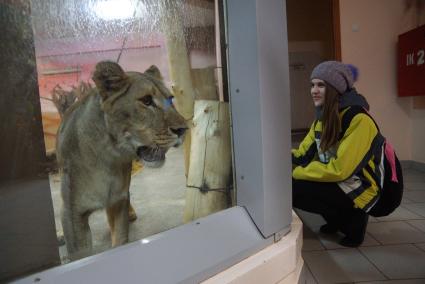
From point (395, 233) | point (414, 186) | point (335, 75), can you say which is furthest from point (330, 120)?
point (414, 186)

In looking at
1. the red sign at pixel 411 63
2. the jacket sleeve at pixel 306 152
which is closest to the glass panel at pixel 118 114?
the jacket sleeve at pixel 306 152

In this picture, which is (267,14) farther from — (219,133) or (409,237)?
(409,237)

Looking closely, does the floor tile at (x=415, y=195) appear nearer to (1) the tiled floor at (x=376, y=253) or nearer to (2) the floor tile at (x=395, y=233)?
(1) the tiled floor at (x=376, y=253)

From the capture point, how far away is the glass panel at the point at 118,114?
24.1 inches

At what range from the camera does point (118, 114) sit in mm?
666

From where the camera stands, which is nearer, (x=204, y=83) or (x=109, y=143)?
(x=109, y=143)

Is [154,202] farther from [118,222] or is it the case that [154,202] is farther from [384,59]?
[384,59]

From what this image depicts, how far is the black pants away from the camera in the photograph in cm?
153

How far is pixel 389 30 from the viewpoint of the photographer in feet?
9.72

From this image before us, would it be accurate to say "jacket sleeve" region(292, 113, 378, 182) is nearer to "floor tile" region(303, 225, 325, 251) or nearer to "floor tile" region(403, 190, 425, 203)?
"floor tile" region(303, 225, 325, 251)

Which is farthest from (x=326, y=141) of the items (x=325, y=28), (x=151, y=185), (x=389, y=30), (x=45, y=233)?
(x=325, y=28)

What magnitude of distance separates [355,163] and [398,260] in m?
0.44

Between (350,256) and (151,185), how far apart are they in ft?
3.59

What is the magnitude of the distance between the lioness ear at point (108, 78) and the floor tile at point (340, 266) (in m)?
1.04
